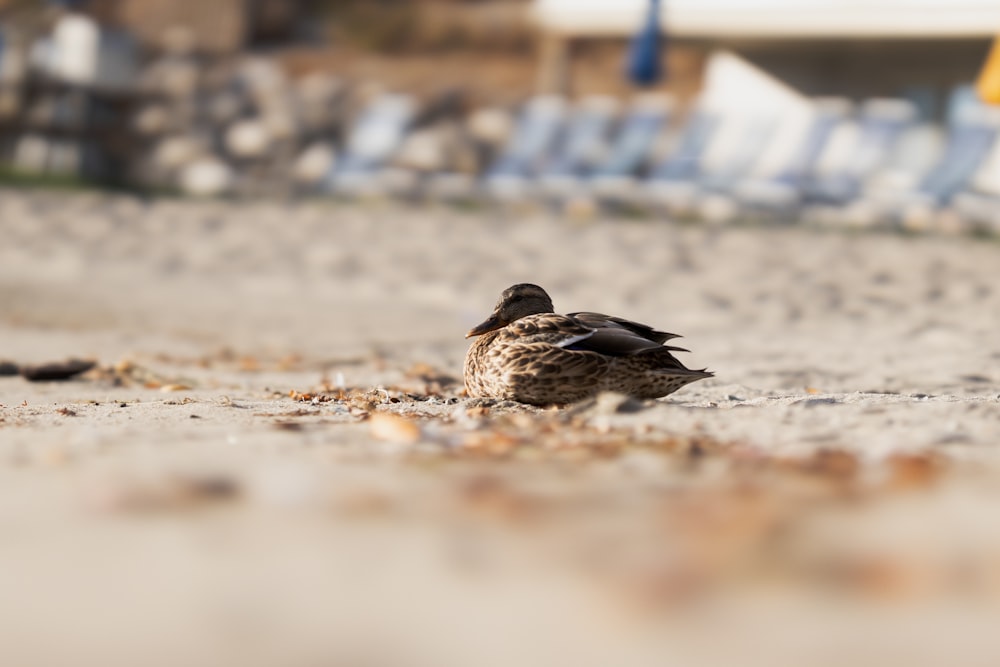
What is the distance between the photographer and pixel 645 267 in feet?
29.9

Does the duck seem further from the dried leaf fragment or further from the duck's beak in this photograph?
the dried leaf fragment

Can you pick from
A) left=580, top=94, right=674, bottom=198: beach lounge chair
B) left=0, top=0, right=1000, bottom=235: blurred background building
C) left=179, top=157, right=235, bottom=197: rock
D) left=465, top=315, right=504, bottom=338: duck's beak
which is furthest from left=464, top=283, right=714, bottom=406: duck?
left=179, top=157, right=235, bottom=197: rock

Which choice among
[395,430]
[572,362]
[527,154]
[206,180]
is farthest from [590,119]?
[395,430]

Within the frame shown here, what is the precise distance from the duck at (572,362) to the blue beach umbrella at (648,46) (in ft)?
39.7

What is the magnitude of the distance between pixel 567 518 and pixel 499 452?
1.91ft

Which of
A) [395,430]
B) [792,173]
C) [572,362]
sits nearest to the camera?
[395,430]

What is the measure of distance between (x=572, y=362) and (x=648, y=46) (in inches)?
488

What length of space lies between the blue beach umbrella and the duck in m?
12.1

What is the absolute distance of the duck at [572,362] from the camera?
3645 millimetres

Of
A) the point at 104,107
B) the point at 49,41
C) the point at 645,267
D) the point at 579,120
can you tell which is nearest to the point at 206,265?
the point at 645,267

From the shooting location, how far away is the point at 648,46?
15352mm

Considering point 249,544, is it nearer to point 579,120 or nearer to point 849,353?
point 849,353

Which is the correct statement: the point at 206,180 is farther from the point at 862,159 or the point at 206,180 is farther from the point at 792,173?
the point at 862,159

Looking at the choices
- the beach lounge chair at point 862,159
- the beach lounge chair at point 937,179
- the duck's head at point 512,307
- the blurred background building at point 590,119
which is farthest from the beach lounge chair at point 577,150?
the duck's head at point 512,307
